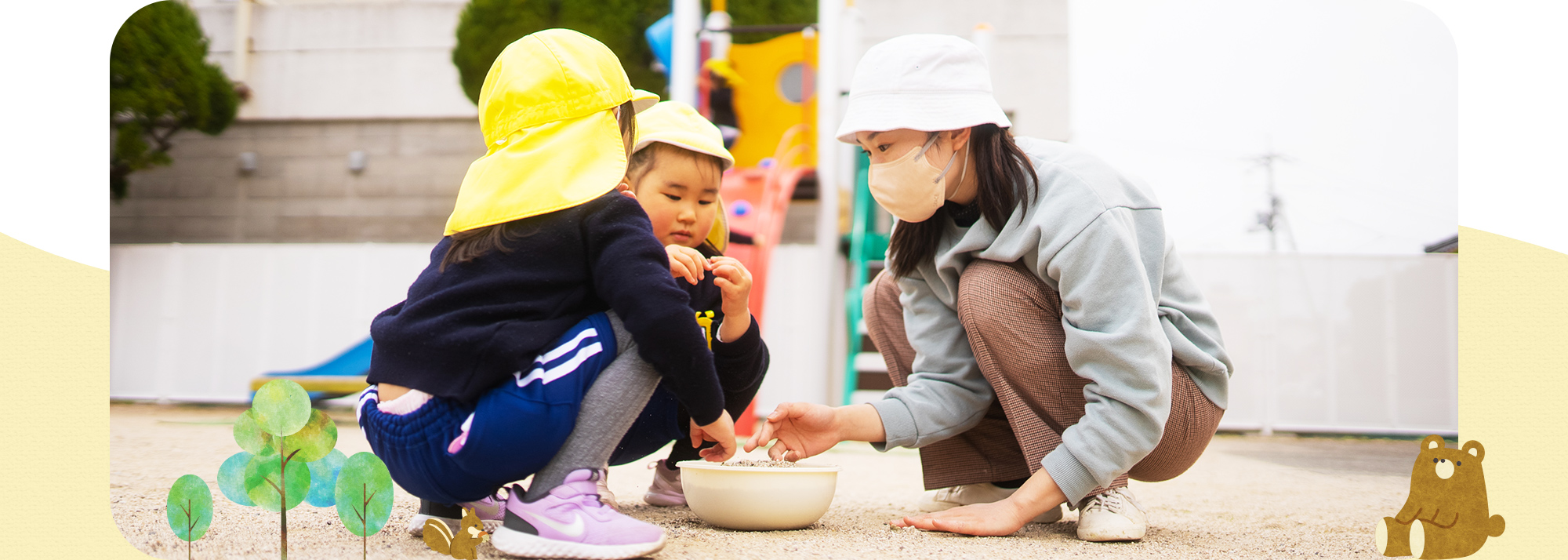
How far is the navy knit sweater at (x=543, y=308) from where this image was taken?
3.48 feet

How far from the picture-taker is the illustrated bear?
1.14 m

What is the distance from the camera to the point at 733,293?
1243 mm

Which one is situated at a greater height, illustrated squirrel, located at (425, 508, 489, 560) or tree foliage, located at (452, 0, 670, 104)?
tree foliage, located at (452, 0, 670, 104)

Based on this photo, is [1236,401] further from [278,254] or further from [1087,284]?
[278,254]

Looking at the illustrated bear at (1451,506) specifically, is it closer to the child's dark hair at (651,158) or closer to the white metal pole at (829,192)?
the child's dark hair at (651,158)

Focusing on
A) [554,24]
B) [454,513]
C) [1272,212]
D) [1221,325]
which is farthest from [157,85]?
[1221,325]

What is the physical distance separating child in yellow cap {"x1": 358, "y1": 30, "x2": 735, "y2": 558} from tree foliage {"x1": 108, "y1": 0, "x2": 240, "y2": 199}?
429 centimetres

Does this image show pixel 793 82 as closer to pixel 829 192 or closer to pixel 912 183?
pixel 829 192

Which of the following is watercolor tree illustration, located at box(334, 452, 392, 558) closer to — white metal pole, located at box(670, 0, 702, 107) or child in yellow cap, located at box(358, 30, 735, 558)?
child in yellow cap, located at box(358, 30, 735, 558)

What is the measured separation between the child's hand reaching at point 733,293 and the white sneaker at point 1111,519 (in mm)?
571

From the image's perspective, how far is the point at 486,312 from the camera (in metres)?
1.08

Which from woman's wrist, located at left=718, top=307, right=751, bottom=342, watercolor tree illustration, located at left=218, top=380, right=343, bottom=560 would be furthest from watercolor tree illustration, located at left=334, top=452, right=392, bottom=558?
woman's wrist, located at left=718, top=307, right=751, bottom=342

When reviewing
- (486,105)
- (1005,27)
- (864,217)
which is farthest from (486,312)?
(1005,27)

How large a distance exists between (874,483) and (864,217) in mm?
2443
